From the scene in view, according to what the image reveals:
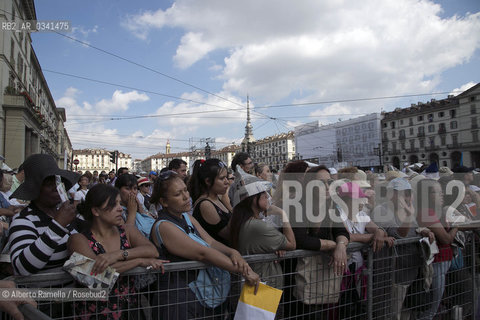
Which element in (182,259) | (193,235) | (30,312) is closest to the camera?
(30,312)

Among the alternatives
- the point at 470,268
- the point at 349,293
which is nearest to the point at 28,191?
the point at 349,293

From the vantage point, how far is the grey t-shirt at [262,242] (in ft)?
7.57

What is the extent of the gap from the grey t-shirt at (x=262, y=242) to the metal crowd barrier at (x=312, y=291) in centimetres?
2

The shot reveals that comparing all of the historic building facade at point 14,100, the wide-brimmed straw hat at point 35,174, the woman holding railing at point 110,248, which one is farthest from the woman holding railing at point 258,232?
the historic building facade at point 14,100

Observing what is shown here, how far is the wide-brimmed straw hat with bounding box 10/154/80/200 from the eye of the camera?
199 cm

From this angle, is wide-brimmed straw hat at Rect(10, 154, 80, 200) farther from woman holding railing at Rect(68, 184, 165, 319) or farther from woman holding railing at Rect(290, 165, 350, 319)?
woman holding railing at Rect(290, 165, 350, 319)

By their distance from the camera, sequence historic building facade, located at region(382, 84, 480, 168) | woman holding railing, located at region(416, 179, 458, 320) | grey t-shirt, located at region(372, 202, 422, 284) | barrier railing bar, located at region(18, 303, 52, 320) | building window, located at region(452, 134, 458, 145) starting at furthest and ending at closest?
building window, located at region(452, 134, 458, 145) → historic building facade, located at region(382, 84, 480, 168) → woman holding railing, located at region(416, 179, 458, 320) → grey t-shirt, located at region(372, 202, 422, 284) → barrier railing bar, located at region(18, 303, 52, 320)

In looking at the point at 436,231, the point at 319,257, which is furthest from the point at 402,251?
the point at 319,257

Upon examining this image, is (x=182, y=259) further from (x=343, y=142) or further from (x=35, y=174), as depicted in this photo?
(x=343, y=142)

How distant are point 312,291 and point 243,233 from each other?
761 mm

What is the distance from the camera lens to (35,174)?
2.07 metres

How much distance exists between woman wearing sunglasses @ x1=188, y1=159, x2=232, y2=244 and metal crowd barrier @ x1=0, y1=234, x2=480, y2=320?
423mm

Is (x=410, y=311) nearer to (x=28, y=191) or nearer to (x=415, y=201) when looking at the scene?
(x=415, y=201)

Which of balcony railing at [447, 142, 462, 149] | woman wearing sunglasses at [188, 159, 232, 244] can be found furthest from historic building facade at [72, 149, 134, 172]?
woman wearing sunglasses at [188, 159, 232, 244]
